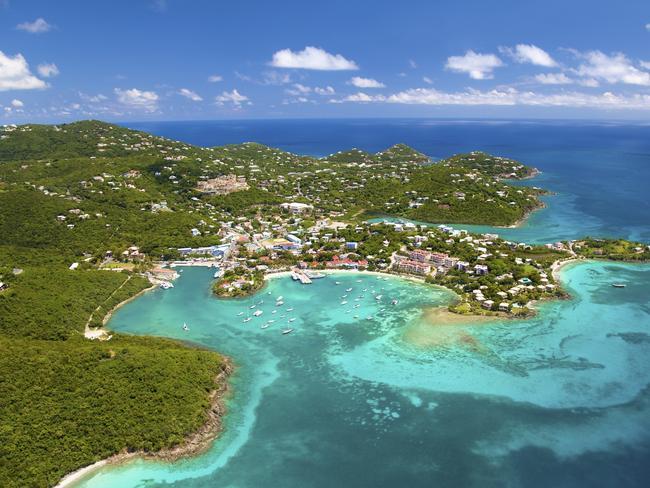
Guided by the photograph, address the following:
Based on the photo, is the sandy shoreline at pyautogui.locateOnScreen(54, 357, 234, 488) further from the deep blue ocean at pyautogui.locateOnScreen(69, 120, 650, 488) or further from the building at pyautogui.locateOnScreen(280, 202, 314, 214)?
the building at pyautogui.locateOnScreen(280, 202, 314, 214)

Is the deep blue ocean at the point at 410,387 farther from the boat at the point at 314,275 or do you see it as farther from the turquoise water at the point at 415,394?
the boat at the point at 314,275

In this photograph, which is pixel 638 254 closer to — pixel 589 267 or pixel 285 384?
pixel 589 267

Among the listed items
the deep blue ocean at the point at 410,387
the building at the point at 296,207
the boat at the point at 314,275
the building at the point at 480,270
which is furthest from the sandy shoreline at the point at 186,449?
the building at the point at 296,207

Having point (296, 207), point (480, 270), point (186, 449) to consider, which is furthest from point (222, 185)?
point (186, 449)

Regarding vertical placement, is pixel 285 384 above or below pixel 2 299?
below

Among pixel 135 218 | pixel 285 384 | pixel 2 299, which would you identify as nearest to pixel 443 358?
pixel 285 384

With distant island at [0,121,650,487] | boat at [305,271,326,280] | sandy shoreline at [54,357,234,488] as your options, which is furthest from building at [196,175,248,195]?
sandy shoreline at [54,357,234,488]

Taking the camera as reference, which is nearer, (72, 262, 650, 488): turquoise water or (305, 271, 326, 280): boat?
(72, 262, 650, 488): turquoise water
